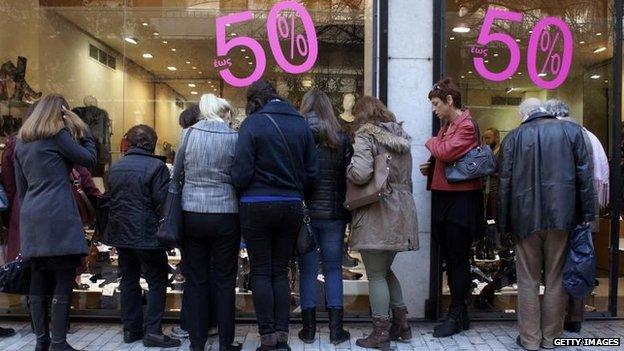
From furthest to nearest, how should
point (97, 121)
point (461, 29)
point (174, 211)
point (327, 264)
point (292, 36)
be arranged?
point (97, 121) < point (292, 36) < point (461, 29) < point (327, 264) < point (174, 211)

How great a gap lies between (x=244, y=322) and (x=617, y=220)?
3.43m

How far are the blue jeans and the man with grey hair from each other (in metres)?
1.24

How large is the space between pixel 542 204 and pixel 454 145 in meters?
0.76

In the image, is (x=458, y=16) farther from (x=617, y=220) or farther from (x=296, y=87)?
(x=617, y=220)

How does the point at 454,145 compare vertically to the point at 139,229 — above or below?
above

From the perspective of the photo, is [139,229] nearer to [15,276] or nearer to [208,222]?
[208,222]

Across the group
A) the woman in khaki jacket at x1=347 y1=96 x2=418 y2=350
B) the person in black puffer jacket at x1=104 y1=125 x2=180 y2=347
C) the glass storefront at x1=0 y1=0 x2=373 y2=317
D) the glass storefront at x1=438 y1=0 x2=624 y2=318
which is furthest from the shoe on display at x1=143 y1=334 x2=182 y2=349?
the glass storefront at x1=438 y1=0 x2=624 y2=318

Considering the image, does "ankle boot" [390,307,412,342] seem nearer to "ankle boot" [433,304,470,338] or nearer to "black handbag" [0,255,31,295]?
"ankle boot" [433,304,470,338]

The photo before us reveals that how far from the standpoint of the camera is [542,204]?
4.62m

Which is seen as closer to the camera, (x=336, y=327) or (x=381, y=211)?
(x=381, y=211)

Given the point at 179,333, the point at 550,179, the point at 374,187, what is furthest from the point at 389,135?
the point at 179,333

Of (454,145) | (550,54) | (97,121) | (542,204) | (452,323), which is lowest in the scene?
(452,323)

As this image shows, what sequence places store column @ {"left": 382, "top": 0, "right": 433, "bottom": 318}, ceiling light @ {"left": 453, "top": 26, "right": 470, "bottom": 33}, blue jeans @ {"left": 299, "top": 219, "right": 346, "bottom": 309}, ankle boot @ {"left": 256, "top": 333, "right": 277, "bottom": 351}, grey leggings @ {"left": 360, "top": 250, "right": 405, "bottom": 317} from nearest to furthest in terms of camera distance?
ankle boot @ {"left": 256, "top": 333, "right": 277, "bottom": 351} → grey leggings @ {"left": 360, "top": 250, "right": 405, "bottom": 317} → blue jeans @ {"left": 299, "top": 219, "right": 346, "bottom": 309} → store column @ {"left": 382, "top": 0, "right": 433, "bottom": 318} → ceiling light @ {"left": 453, "top": 26, "right": 470, "bottom": 33}

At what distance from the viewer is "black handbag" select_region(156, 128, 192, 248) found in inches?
170
